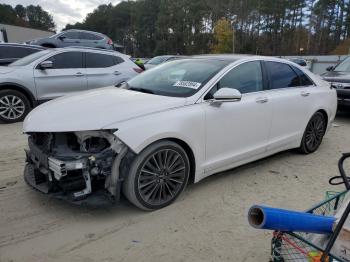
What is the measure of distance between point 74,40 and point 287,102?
14.1m

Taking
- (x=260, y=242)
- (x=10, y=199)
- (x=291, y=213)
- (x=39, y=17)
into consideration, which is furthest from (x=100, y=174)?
(x=39, y=17)

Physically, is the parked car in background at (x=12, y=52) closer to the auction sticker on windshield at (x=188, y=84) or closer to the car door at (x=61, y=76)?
the car door at (x=61, y=76)

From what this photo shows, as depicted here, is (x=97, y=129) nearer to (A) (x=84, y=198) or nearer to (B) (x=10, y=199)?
(A) (x=84, y=198)

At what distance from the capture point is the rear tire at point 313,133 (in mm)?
5375

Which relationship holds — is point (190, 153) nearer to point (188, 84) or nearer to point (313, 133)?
point (188, 84)

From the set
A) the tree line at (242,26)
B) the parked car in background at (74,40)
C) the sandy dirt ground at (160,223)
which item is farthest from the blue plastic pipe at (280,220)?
the tree line at (242,26)

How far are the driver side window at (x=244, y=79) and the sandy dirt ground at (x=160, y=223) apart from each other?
116 centimetres

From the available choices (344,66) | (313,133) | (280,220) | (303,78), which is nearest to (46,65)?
(303,78)

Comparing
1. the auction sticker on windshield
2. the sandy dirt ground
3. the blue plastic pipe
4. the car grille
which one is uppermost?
the auction sticker on windshield

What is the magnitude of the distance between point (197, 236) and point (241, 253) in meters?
0.42

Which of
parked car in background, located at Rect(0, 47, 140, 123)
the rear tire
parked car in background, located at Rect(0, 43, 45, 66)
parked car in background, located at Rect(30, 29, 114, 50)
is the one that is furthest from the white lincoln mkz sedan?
parked car in background, located at Rect(30, 29, 114, 50)

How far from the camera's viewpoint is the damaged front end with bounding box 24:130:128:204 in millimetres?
3131

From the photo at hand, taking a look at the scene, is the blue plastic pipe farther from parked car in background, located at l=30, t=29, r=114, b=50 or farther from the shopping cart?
parked car in background, located at l=30, t=29, r=114, b=50

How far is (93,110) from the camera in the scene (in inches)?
134
